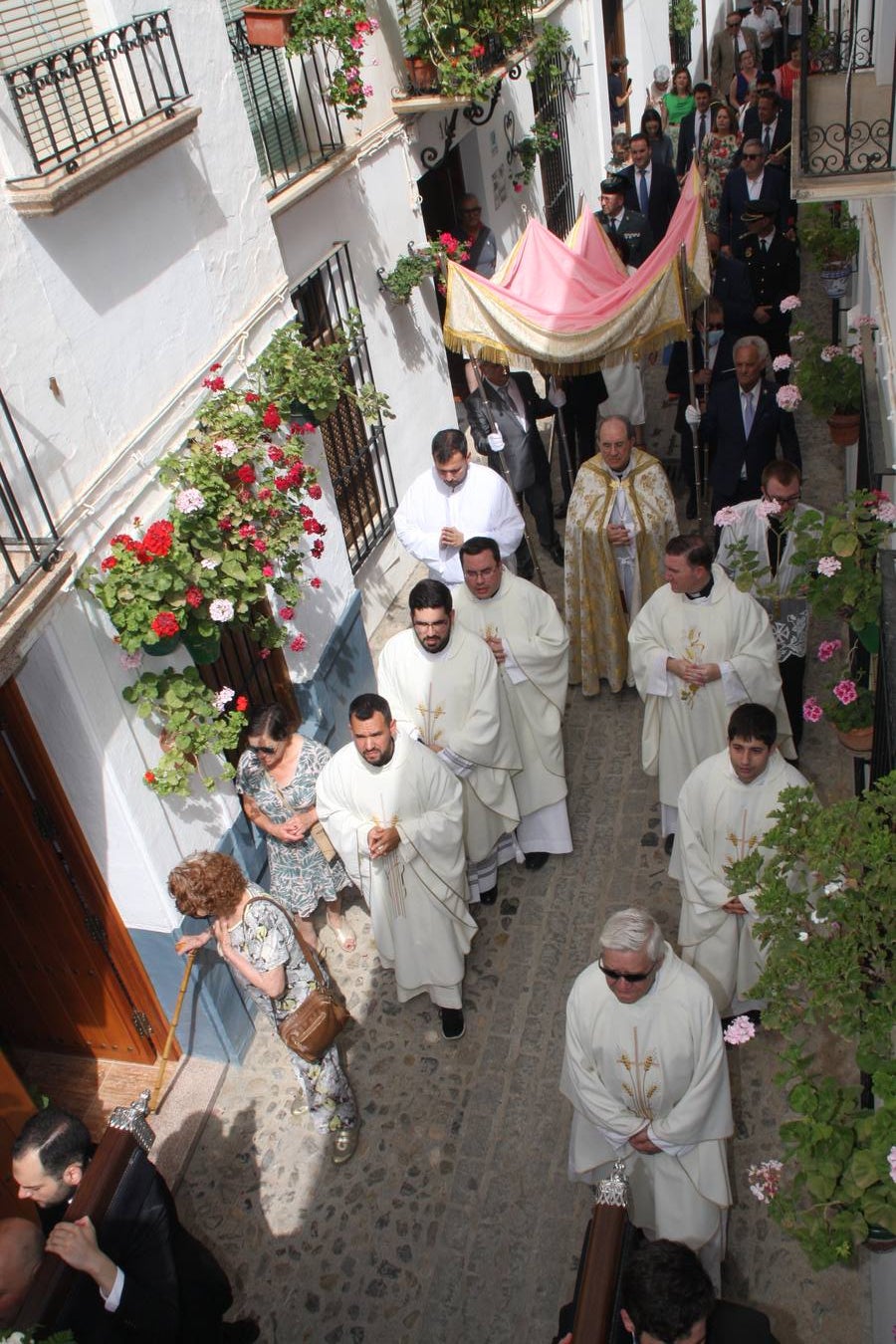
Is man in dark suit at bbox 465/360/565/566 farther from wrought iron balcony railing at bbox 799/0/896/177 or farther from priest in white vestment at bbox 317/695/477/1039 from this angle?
priest in white vestment at bbox 317/695/477/1039

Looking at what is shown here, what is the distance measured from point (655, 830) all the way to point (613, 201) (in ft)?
24.5

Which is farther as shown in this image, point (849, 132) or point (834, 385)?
point (834, 385)

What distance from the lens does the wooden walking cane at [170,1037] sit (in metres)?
5.48

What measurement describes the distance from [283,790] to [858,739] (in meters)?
3.01

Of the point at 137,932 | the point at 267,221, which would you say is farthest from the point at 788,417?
the point at 137,932

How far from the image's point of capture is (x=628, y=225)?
11.9 metres

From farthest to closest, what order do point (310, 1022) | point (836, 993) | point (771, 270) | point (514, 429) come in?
point (771, 270), point (514, 429), point (310, 1022), point (836, 993)

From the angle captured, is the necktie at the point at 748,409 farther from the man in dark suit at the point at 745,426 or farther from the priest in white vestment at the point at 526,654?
the priest in white vestment at the point at 526,654

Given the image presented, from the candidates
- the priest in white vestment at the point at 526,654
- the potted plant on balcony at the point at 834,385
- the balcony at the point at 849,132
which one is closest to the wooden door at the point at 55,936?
the priest in white vestment at the point at 526,654

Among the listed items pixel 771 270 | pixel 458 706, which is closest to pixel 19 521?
pixel 458 706

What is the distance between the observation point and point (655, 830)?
6.96 m

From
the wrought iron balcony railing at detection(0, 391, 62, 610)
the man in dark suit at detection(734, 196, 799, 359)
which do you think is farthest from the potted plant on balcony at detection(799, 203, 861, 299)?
the wrought iron balcony railing at detection(0, 391, 62, 610)

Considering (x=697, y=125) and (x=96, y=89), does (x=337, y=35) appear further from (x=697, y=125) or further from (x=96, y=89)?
(x=697, y=125)

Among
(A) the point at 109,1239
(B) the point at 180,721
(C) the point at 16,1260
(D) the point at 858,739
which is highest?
(B) the point at 180,721
